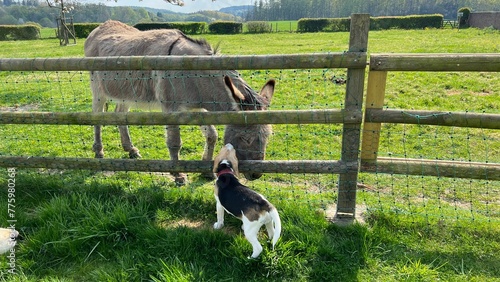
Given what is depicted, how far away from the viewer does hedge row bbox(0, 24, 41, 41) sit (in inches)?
1575

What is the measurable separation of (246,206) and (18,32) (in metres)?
48.7

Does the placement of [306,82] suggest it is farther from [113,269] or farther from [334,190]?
[113,269]

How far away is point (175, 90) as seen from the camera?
4672 mm

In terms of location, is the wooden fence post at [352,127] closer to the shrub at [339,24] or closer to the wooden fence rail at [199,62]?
the wooden fence rail at [199,62]

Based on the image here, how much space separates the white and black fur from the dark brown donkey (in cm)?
65

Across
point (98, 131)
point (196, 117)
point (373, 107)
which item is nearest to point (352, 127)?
point (373, 107)

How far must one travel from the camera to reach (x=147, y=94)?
529 cm

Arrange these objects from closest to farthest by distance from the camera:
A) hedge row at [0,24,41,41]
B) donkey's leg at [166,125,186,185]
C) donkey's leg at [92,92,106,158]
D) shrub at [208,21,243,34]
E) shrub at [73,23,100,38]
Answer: donkey's leg at [166,125,186,185]
donkey's leg at [92,92,106,158]
shrub at [73,23,100,38]
hedge row at [0,24,41,41]
shrub at [208,21,243,34]

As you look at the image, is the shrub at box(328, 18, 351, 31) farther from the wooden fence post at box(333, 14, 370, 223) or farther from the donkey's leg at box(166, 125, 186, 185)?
the wooden fence post at box(333, 14, 370, 223)

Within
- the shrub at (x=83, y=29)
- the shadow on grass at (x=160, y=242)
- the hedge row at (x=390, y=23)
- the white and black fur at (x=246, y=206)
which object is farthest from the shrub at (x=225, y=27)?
the white and black fur at (x=246, y=206)

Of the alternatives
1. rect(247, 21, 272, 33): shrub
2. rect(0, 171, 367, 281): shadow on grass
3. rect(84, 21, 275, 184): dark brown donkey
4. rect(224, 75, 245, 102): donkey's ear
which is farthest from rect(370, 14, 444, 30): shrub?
rect(0, 171, 367, 281): shadow on grass

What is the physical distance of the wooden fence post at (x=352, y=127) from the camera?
10.6 ft

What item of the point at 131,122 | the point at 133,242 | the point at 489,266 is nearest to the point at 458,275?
the point at 489,266

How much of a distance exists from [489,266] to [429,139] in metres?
3.41
